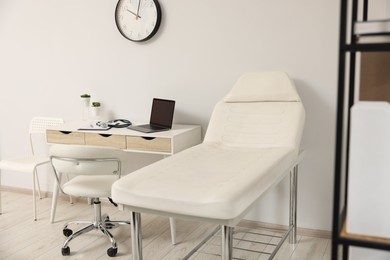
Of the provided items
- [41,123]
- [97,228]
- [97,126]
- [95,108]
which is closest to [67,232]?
[97,228]

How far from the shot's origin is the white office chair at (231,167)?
176 centimetres

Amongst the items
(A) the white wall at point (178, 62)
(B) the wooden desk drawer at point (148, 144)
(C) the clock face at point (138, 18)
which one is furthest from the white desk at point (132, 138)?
(C) the clock face at point (138, 18)

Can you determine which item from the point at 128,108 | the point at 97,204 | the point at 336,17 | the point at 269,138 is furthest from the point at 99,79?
the point at 336,17

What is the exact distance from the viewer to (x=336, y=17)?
2787 mm

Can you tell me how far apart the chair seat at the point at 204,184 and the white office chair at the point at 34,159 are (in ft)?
5.19

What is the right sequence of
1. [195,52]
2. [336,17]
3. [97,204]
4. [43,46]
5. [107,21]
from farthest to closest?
[43,46]
[107,21]
[195,52]
[97,204]
[336,17]

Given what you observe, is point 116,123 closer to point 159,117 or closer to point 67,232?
point 159,117

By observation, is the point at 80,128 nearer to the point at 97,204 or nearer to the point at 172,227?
the point at 97,204

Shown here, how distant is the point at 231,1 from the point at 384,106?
6.77ft

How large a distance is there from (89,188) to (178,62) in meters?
1.16

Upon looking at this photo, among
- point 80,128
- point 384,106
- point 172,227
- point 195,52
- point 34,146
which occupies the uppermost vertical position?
point 195,52

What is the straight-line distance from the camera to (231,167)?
214cm

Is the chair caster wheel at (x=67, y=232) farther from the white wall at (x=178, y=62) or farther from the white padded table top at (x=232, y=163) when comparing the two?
the white padded table top at (x=232, y=163)

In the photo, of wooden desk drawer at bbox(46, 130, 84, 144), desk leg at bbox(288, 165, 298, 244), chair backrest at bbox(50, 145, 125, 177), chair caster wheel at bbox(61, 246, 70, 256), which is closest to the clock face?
wooden desk drawer at bbox(46, 130, 84, 144)
